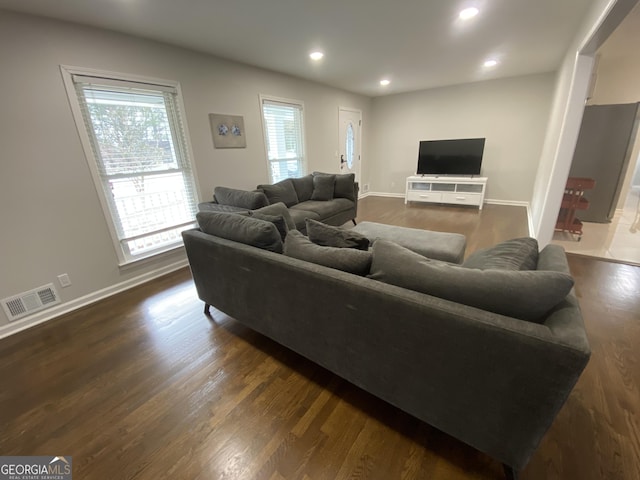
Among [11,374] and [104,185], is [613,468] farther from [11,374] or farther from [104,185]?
[104,185]

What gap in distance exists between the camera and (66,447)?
130cm

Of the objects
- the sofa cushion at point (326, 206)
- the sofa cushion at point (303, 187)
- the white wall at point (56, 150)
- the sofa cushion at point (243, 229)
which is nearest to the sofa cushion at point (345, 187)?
the sofa cushion at point (326, 206)

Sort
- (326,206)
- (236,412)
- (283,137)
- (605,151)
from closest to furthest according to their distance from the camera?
1. (236,412)
2. (326,206)
3. (605,151)
4. (283,137)

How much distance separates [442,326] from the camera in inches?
38.8

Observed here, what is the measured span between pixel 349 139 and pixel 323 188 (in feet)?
8.54

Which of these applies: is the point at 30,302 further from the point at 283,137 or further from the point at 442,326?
the point at 283,137

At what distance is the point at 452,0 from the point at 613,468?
10.0ft

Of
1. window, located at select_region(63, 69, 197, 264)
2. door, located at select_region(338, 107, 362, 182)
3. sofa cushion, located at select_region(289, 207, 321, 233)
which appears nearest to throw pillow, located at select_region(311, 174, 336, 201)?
sofa cushion, located at select_region(289, 207, 321, 233)

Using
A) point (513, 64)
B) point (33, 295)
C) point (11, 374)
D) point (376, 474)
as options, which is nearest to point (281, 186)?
point (33, 295)

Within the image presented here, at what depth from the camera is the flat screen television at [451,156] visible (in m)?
5.29

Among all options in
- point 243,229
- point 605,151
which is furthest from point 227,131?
point 605,151

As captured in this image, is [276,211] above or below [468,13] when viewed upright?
below

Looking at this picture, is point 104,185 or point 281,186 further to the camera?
point 281,186

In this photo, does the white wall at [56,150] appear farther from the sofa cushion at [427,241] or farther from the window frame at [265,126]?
the sofa cushion at [427,241]
